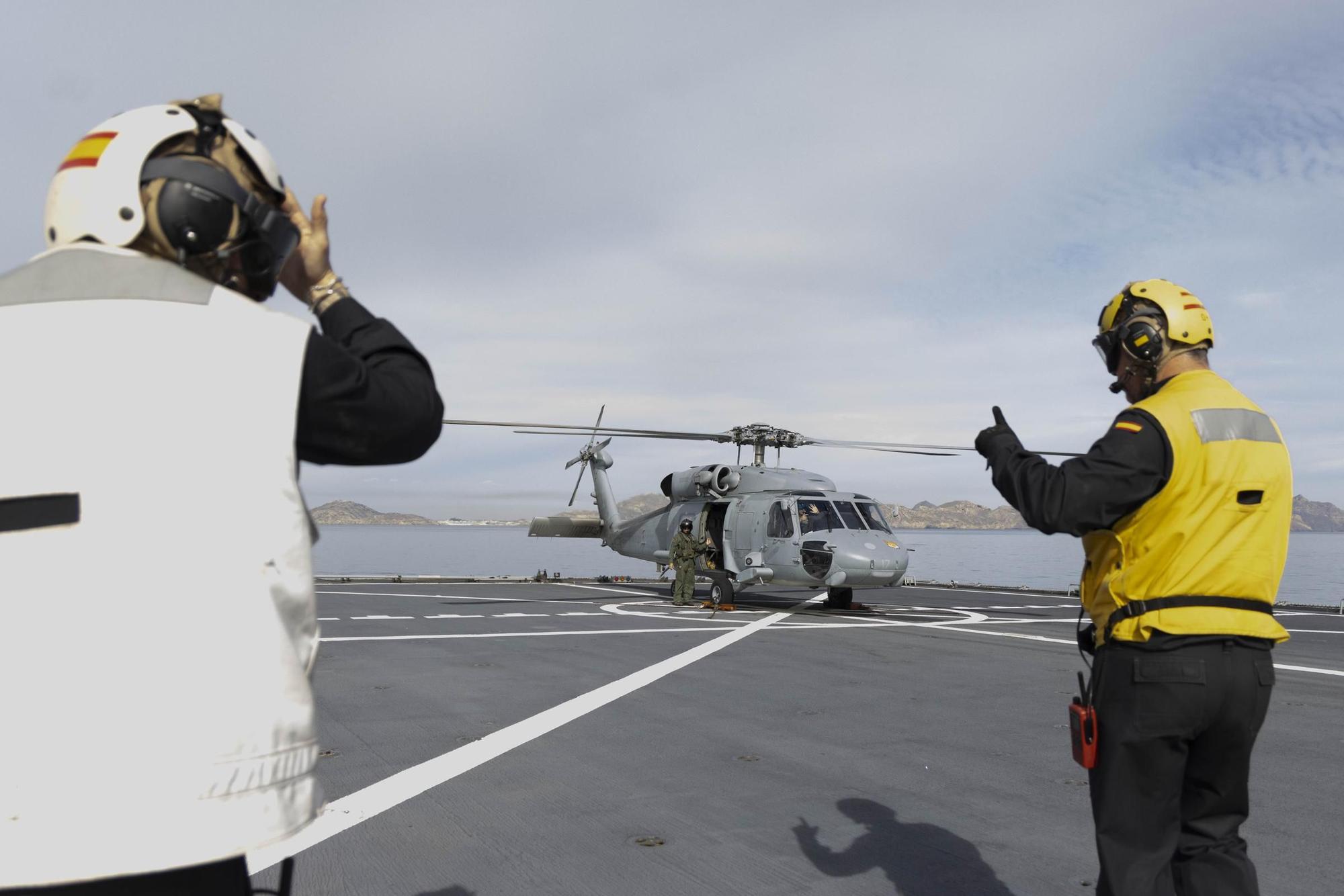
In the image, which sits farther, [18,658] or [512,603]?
[512,603]

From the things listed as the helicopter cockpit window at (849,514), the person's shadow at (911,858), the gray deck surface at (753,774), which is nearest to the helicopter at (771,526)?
the helicopter cockpit window at (849,514)

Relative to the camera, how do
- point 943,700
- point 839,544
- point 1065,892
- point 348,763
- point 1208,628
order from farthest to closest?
point 839,544
point 943,700
point 348,763
point 1065,892
point 1208,628

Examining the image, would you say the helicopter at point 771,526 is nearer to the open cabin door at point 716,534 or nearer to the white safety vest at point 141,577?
the open cabin door at point 716,534

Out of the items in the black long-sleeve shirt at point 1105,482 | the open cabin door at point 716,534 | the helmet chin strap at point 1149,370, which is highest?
the helmet chin strap at point 1149,370

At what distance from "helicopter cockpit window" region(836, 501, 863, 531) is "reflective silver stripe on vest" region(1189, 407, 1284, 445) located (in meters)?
13.5

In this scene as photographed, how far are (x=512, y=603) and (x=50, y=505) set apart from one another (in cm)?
1523

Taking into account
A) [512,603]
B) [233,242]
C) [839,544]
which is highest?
[233,242]

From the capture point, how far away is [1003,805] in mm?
4566

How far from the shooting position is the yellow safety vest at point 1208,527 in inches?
98.6

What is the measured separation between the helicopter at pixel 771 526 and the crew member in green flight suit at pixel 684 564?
11.0 inches

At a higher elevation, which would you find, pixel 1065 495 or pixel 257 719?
pixel 1065 495

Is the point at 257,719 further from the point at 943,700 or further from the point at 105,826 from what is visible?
the point at 943,700

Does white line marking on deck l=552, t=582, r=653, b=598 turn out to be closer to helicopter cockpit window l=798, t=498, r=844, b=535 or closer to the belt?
helicopter cockpit window l=798, t=498, r=844, b=535

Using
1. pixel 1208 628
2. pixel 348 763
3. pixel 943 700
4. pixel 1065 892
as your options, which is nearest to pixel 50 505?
pixel 1208 628
